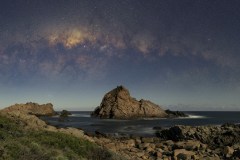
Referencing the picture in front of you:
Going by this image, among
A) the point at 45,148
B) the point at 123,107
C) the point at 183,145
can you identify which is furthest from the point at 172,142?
the point at 123,107

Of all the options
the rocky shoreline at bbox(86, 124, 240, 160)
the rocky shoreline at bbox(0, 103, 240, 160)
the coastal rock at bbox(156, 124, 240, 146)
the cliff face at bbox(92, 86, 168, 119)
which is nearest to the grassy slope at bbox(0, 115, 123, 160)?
the rocky shoreline at bbox(0, 103, 240, 160)

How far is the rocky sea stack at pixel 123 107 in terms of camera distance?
165 m

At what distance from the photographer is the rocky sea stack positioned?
16462 cm

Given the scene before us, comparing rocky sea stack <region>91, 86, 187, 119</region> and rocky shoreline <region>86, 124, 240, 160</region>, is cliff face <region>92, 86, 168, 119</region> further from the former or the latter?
rocky shoreline <region>86, 124, 240, 160</region>

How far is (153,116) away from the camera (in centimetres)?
17375

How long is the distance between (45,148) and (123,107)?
147883 millimetres

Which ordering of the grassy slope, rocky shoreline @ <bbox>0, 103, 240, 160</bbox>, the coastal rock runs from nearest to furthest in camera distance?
the grassy slope, rocky shoreline @ <bbox>0, 103, 240, 160</bbox>, the coastal rock

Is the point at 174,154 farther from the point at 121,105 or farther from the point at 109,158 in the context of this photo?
the point at 121,105

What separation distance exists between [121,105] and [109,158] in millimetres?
145920

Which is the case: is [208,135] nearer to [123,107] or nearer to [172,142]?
[172,142]

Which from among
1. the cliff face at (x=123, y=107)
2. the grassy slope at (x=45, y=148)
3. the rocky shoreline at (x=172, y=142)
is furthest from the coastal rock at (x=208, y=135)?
the cliff face at (x=123, y=107)

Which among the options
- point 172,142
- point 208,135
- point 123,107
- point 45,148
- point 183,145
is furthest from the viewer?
point 123,107

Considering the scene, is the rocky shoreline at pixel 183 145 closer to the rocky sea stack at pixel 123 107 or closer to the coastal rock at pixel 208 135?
the coastal rock at pixel 208 135

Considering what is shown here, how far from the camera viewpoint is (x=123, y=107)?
166750 millimetres
